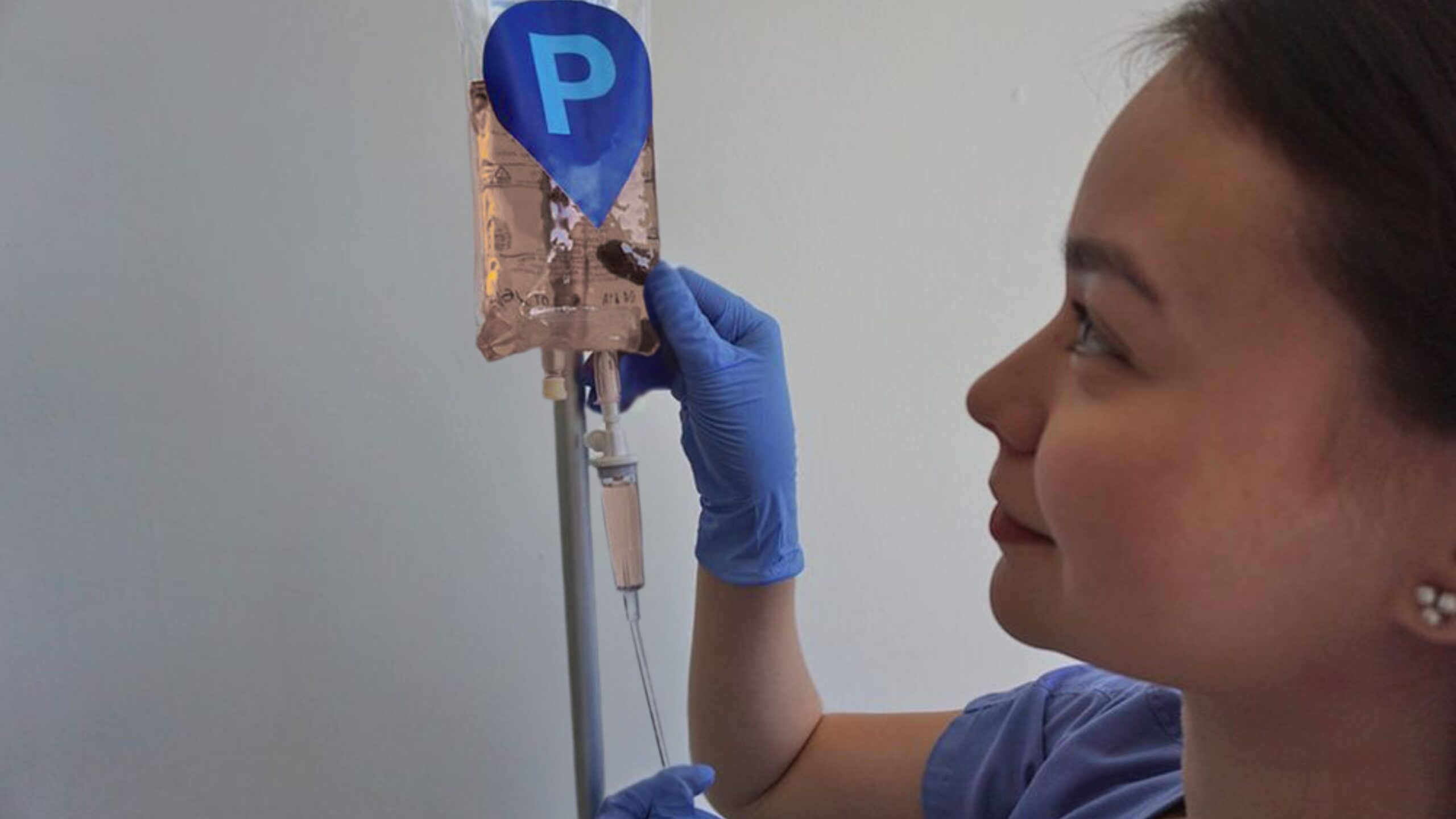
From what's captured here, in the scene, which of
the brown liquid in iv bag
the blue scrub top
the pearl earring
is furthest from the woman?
the brown liquid in iv bag

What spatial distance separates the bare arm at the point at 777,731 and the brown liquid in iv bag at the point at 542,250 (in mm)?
280

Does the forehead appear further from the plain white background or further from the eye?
the plain white background

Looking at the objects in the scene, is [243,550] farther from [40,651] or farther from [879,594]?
[879,594]

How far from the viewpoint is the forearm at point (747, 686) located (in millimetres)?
839

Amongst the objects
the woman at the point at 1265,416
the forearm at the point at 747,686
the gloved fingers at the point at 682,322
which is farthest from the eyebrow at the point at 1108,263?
the forearm at the point at 747,686

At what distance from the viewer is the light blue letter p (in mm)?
621

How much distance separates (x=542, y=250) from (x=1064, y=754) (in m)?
0.48

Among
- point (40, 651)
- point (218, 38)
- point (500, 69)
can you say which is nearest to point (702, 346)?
point (500, 69)

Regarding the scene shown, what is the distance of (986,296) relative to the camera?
3.38 ft

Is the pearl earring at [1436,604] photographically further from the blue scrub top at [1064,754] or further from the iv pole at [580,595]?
the iv pole at [580,595]

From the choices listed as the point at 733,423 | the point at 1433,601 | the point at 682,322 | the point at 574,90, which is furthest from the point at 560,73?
the point at 1433,601

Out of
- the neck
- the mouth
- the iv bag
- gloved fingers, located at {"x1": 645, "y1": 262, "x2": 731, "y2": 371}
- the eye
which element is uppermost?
the iv bag

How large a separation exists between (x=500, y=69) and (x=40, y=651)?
23.5 inches

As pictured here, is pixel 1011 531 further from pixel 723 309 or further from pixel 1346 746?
pixel 723 309
